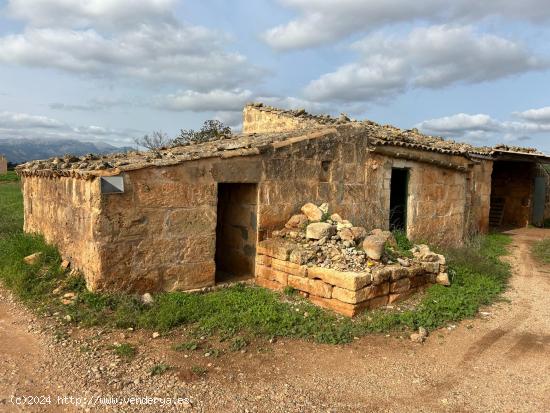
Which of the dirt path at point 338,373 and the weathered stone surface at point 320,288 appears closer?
the dirt path at point 338,373

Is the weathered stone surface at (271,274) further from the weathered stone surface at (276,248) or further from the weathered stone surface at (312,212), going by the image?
the weathered stone surface at (312,212)

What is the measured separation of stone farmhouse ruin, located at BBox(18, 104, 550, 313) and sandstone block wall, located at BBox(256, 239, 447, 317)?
161 millimetres

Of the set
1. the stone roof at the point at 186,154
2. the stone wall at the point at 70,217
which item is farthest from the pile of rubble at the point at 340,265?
the stone wall at the point at 70,217

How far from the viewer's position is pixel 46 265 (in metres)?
7.35

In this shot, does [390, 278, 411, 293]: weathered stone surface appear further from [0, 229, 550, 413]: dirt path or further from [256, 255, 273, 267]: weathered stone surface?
[256, 255, 273, 267]: weathered stone surface

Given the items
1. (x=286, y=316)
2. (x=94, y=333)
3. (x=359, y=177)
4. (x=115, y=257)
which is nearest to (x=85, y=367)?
(x=94, y=333)

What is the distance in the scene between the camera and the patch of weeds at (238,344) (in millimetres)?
5168

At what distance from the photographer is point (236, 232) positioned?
8188 millimetres

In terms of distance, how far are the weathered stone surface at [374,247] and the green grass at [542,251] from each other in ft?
20.2

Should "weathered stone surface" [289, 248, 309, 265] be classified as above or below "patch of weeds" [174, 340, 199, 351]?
above

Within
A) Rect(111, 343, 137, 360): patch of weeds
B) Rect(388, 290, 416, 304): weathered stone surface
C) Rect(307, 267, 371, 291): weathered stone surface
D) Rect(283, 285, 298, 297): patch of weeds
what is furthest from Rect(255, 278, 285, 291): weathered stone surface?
Rect(111, 343, 137, 360): patch of weeds

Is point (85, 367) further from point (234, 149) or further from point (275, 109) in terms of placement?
point (275, 109)

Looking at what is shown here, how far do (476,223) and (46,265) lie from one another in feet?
38.3

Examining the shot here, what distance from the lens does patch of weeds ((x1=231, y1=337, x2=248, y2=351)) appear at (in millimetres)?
5168
